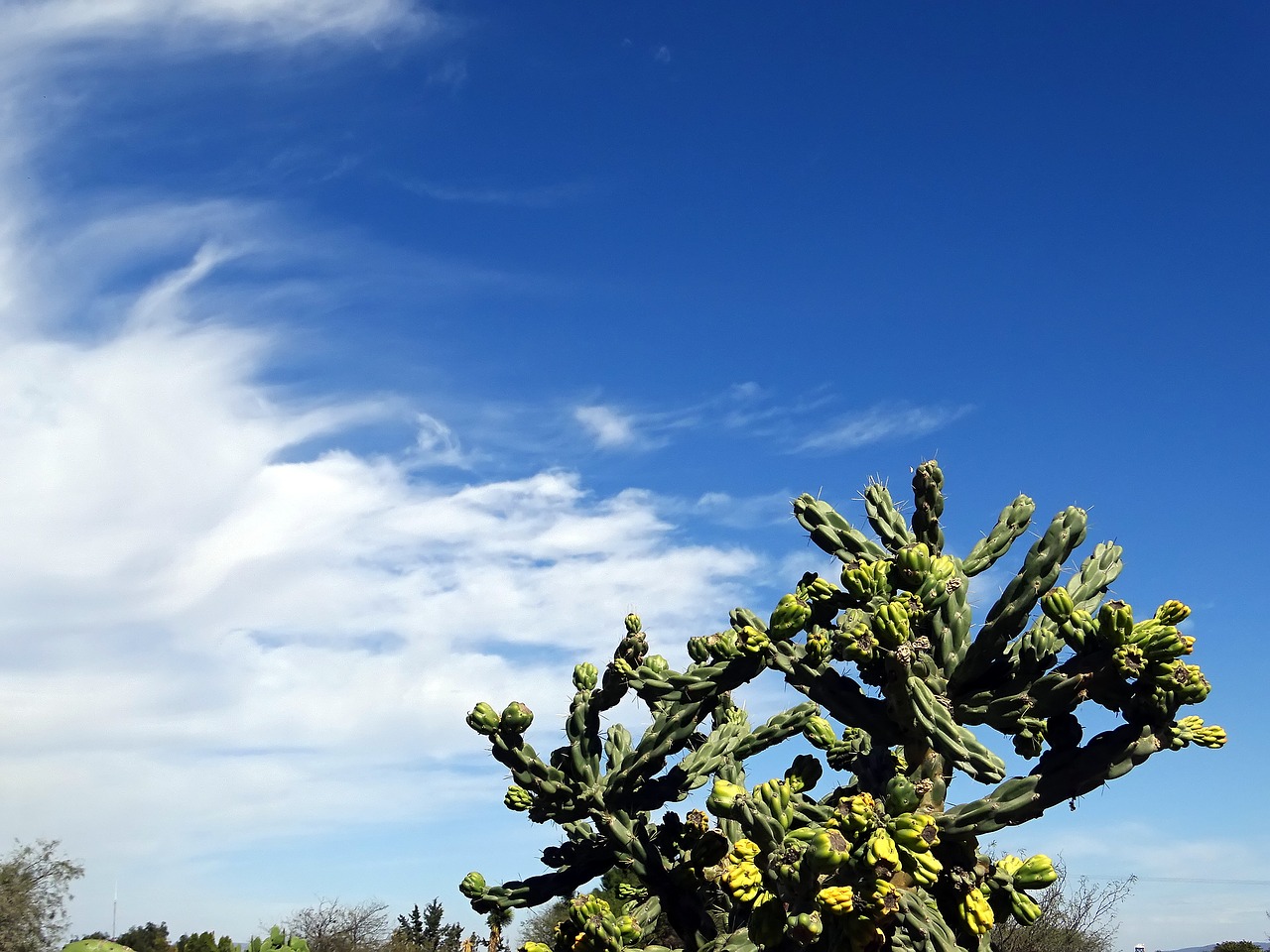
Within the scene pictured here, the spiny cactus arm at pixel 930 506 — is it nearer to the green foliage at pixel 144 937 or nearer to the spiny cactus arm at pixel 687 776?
the spiny cactus arm at pixel 687 776

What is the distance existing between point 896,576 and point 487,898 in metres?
4.50

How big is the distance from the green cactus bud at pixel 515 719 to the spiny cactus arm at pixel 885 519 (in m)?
3.12

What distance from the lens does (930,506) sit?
28.6 feet

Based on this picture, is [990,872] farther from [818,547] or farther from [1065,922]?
[1065,922]

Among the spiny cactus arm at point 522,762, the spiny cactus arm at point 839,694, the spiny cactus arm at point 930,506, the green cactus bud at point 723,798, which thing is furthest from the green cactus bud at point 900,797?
the spiny cactus arm at point 522,762

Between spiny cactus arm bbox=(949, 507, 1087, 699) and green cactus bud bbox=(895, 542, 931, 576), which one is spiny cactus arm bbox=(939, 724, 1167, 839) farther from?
green cactus bud bbox=(895, 542, 931, 576)

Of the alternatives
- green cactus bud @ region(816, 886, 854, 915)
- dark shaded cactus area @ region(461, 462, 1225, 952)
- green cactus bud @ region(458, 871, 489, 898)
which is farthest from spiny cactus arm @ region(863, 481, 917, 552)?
green cactus bud @ region(458, 871, 489, 898)

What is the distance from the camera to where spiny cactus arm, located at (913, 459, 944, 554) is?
870 centimetres

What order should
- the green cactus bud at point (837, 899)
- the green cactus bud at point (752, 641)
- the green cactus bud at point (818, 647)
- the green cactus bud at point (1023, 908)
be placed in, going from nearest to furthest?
the green cactus bud at point (837, 899)
the green cactus bud at point (1023, 908)
the green cactus bud at point (752, 641)
the green cactus bud at point (818, 647)

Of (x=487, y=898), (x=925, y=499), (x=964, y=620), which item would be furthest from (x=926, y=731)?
(x=487, y=898)

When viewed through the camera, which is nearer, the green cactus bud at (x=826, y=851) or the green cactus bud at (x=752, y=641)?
the green cactus bud at (x=826, y=851)

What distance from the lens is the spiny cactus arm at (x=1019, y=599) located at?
7.67 m

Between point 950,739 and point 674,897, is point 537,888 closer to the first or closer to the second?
point 674,897

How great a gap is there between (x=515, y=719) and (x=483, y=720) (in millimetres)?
264
